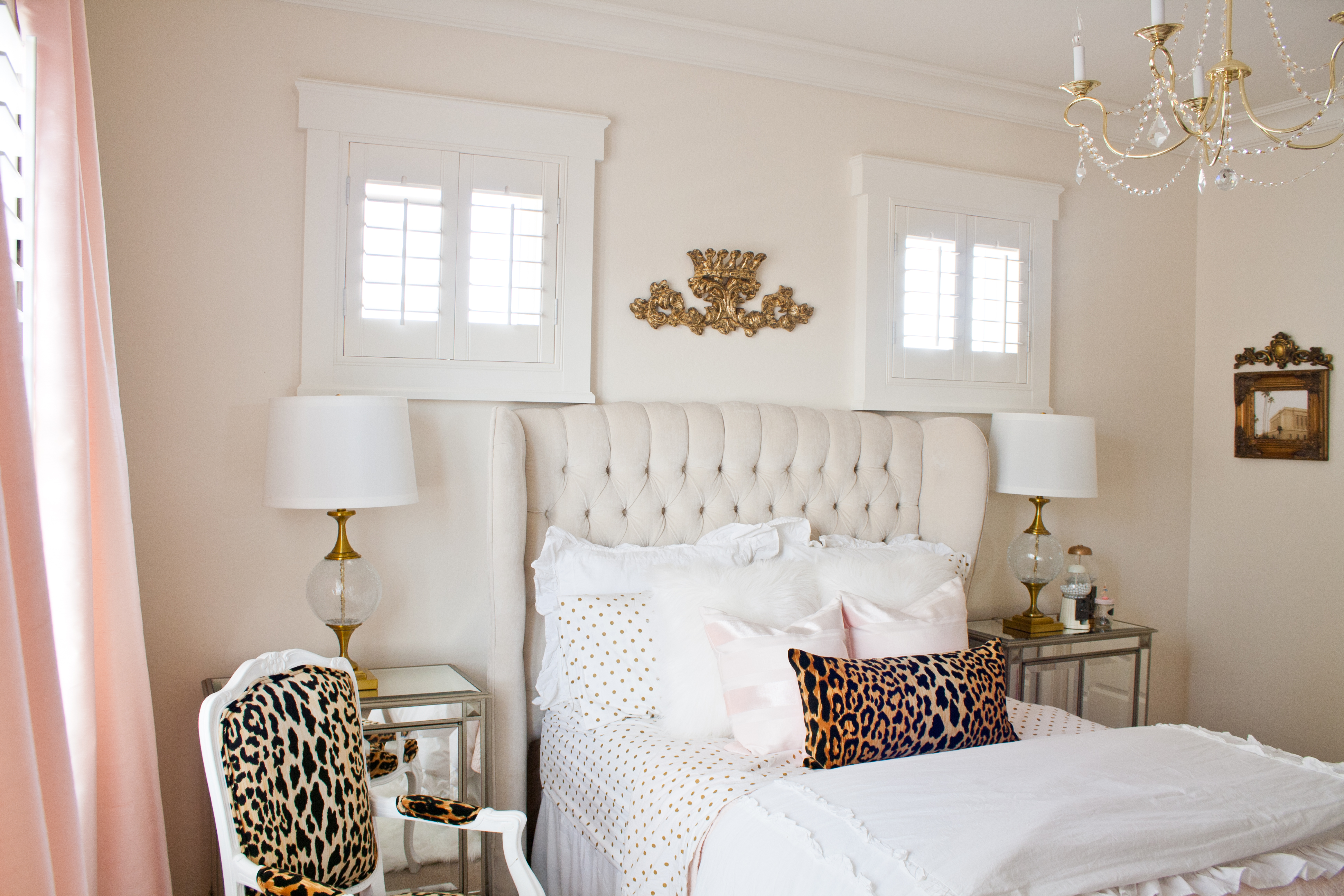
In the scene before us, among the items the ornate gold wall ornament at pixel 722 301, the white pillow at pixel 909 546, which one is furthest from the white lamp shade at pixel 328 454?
the white pillow at pixel 909 546

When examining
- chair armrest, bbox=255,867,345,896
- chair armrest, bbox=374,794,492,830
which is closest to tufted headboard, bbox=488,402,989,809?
chair armrest, bbox=374,794,492,830

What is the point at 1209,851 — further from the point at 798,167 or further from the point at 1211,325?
the point at 1211,325

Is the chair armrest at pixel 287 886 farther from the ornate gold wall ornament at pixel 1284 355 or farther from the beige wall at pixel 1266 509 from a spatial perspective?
the ornate gold wall ornament at pixel 1284 355

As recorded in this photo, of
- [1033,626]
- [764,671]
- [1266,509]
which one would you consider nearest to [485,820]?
[764,671]

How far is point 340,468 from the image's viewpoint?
7.75ft

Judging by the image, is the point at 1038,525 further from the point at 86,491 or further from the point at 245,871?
the point at 86,491

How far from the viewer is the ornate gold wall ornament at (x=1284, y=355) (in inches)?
145

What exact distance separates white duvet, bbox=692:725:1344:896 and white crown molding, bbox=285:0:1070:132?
7.66 feet

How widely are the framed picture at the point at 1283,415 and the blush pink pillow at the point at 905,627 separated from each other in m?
2.12

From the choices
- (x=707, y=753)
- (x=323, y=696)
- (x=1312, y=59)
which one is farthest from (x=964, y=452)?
(x=323, y=696)

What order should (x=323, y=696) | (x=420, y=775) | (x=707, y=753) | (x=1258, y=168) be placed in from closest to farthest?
(x=323, y=696) → (x=707, y=753) → (x=420, y=775) → (x=1258, y=168)

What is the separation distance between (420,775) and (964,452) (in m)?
2.11

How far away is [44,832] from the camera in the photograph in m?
1.15

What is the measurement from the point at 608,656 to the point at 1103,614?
2128 millimetres
